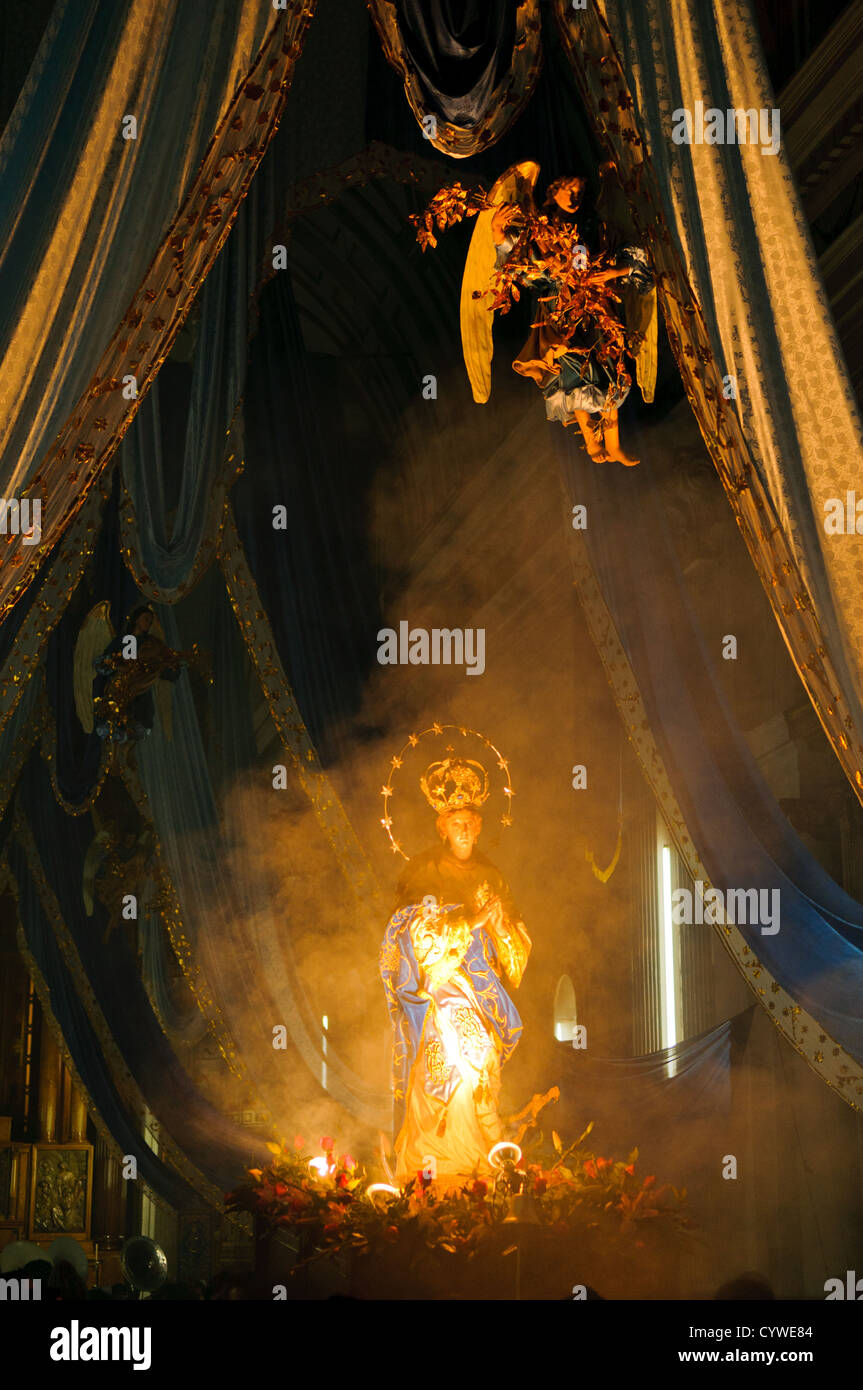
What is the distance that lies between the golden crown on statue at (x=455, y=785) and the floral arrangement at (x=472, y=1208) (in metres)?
1.42

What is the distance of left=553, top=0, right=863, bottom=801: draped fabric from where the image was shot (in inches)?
149

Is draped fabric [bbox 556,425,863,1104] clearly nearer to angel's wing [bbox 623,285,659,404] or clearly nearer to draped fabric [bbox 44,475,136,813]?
angel's wing [bbox 623,285,659,404]

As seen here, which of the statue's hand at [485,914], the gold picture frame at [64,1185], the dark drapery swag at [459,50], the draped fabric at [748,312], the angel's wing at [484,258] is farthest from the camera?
the gold picture frame at [64,1185]

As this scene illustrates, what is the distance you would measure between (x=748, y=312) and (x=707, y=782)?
1690 mm

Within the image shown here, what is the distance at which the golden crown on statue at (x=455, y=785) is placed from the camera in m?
6.11

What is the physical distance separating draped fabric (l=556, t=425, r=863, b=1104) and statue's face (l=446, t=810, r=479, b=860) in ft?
3.18

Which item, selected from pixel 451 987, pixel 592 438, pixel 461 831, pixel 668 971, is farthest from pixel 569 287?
pixel 668 971

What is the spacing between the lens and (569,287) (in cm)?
548

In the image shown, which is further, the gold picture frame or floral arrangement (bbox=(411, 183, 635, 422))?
the gold picture frame

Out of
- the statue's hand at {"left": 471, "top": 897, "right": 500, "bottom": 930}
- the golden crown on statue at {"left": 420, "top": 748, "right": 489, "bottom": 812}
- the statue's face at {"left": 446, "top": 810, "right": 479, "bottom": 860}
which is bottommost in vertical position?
the statue's hand at {"left": 471, "top": 897, "right": 500, "bottom": 930}

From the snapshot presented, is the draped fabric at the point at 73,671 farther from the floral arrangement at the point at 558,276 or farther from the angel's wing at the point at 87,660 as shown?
the floral arrangement at the point at 558,276

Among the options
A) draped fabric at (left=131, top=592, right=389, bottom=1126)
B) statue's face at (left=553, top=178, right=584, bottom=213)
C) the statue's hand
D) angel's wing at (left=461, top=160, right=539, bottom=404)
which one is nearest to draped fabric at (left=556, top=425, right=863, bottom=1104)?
angel's wing at (left=461, top=160, right=539, bottom=404)

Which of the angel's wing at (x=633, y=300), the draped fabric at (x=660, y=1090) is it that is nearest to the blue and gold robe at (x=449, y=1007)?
the draped fabric at (x=660, y=1090)

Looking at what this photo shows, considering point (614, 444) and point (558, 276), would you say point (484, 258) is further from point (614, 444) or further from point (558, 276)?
point (614, 444)
